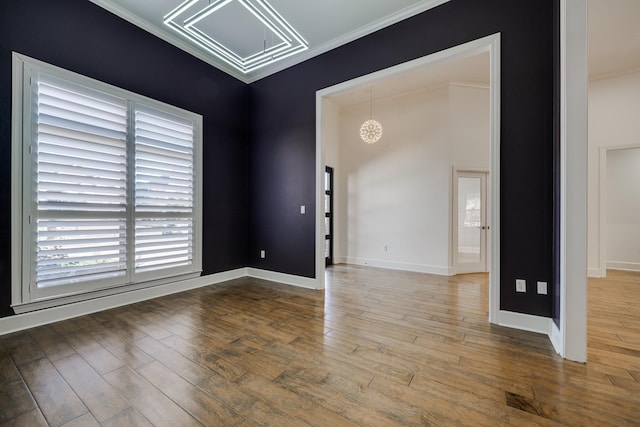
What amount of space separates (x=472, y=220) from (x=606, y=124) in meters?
2.92

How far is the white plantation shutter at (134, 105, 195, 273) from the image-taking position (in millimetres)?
3367

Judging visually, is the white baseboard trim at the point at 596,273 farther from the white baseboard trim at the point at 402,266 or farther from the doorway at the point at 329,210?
the doorway at the point at 329,210

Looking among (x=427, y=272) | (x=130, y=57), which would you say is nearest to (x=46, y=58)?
(x=130, y=57)

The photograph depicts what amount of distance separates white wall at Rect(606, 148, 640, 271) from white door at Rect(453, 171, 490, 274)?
287cm

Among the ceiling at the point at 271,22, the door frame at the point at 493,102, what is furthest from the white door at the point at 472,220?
the ceiling at the point at 271,22

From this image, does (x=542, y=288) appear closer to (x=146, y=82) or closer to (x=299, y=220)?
(x=299, y=220)

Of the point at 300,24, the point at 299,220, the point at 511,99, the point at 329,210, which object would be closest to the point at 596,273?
the point at 511,99

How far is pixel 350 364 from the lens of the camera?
77.2 inches

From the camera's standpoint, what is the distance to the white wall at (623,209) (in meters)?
5.36

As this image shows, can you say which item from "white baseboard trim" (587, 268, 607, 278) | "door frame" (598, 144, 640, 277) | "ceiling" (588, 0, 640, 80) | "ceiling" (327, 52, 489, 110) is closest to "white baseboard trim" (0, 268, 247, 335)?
"ceiling" (327, 52, 489, 110)

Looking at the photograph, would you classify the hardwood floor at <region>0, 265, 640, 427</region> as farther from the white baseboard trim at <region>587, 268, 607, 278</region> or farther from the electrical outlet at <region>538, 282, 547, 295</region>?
the white baseboard trim at <region>587, 268, 607, 278</region>

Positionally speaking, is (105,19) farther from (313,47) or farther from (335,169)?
(335,169)

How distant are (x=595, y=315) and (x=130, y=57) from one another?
641 cm

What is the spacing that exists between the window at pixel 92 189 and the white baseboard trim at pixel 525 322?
4.03 m
